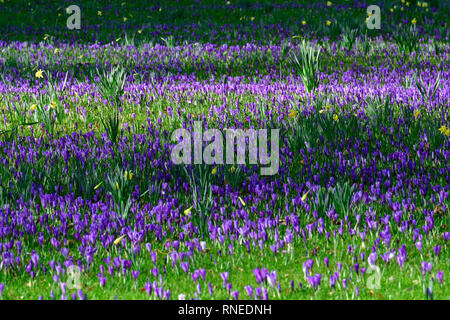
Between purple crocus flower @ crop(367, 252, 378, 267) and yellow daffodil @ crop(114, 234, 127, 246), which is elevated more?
yellow daffodil @ crop(114, 234, 127, 246)

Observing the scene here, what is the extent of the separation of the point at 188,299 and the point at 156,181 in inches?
74.0

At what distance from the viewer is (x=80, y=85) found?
906cm

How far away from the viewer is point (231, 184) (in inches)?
206

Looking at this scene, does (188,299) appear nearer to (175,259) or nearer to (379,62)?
(175,259)

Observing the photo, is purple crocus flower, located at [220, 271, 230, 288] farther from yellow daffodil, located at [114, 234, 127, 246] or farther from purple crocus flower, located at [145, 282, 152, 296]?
yellow daffodil, located at [114, 234, 127, 246]

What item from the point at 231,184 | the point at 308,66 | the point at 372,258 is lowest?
the point at 372,258

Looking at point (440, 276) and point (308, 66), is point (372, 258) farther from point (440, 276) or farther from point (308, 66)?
point (308, 66)

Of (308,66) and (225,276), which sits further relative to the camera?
(308,66)

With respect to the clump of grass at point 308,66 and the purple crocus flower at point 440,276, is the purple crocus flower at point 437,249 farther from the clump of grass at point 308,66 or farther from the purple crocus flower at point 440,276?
the clump of grass at point 308,66

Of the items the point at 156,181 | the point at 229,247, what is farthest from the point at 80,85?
the point at 229,247

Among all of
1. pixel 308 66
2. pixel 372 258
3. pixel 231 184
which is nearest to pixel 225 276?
pixel 372 258

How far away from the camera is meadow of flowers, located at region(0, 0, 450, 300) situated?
12.5 feet

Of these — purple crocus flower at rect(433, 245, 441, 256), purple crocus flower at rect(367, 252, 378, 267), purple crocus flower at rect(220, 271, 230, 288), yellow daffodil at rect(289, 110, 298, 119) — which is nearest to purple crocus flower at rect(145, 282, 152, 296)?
purple crocus flower at rect(220, 271, 230, 288)

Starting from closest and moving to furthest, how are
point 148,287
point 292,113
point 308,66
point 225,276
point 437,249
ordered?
1. point 148,287
2. point 225,276
3. point 437,249
4. point 292,113
5. point 308,66
